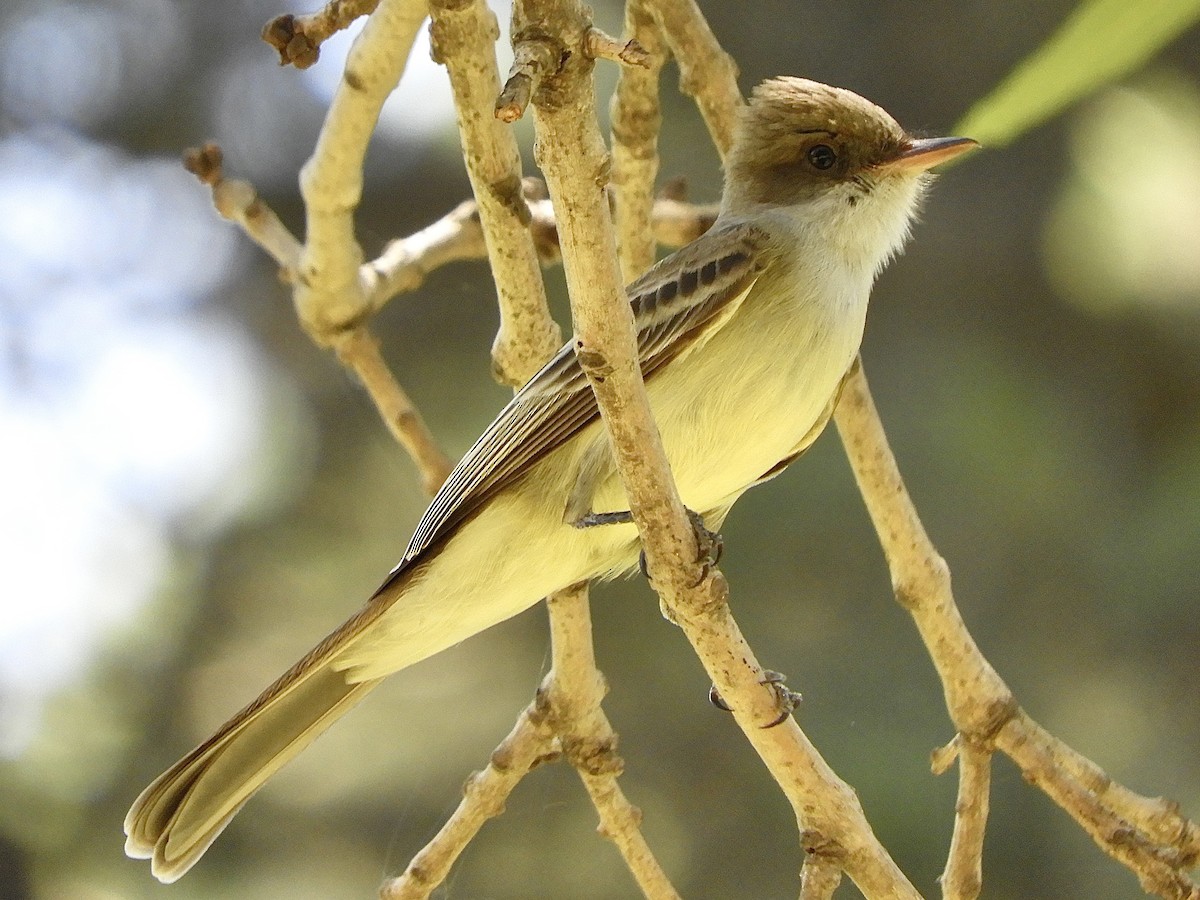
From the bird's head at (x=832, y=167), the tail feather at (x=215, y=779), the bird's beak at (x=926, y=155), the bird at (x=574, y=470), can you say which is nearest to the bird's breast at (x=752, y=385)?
the bird at (x=574, y=470)

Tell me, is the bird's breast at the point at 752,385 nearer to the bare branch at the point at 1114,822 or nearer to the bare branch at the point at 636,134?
the bare branch at the point at 636,134

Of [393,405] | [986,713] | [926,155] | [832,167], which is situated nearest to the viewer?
[986,713]

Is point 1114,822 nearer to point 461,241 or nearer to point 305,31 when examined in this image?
point 305,31

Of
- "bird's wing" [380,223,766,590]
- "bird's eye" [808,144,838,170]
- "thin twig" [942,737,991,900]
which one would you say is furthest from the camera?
"bird's eye" [808,144,838,170]

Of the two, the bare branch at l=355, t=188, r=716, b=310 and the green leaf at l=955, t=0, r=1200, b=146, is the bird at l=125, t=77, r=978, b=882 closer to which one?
the bare branch at l=355, t=188, r=716, b=310

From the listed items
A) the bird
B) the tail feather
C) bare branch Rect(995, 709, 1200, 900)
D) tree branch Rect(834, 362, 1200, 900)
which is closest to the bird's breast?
the bird

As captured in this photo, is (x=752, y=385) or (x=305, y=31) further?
(x=752, y=385)

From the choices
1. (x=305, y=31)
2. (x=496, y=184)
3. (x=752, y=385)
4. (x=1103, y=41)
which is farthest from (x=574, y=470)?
(x=1103, y=41)
